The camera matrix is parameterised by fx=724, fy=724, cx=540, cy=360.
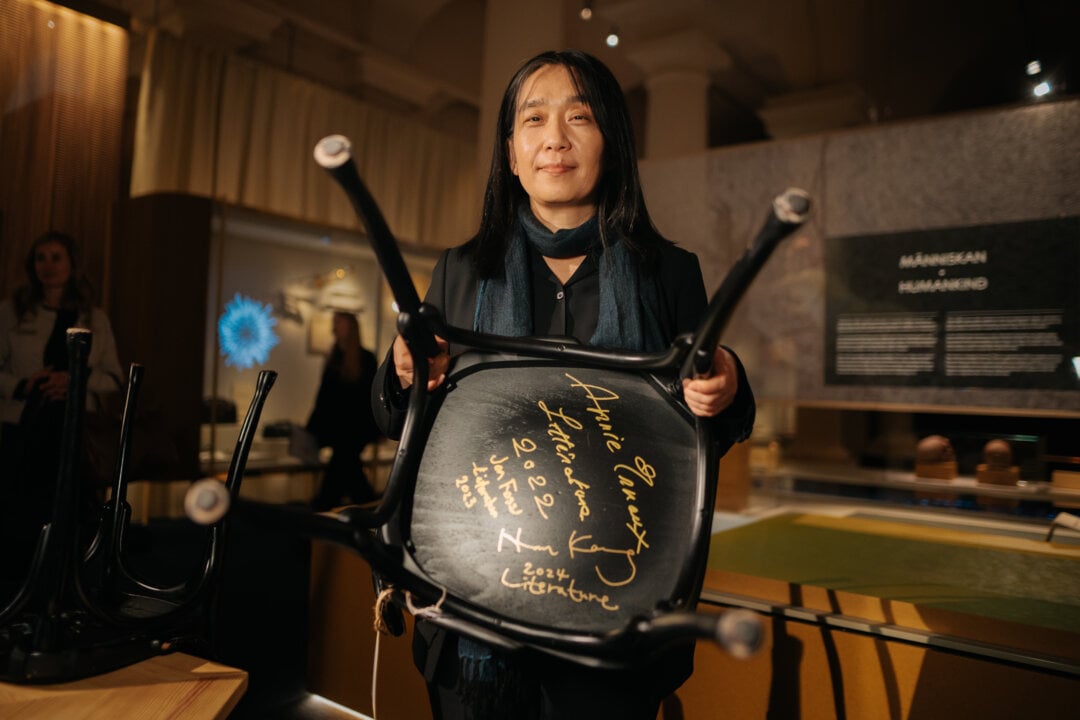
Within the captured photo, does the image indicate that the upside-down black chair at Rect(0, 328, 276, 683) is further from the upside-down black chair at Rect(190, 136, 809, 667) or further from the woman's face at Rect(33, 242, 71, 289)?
the woman's face at Rect(33, 242, 71, 289)

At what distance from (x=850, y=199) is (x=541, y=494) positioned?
→ 7.50ft

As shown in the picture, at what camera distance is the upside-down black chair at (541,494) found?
665mm

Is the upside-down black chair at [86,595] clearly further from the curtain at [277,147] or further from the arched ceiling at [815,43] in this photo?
the arched ceiling at [815,43]

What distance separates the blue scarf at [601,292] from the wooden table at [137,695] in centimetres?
54

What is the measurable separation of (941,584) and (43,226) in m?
2.67

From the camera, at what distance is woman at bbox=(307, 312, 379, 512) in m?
3.91

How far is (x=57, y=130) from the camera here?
7.61 feet

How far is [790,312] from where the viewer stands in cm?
273

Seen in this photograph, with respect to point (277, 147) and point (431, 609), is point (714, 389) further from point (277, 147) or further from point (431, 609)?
point (277, 147)

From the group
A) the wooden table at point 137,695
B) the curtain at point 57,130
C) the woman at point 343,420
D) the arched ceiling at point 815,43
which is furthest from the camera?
the woman at point 343,420

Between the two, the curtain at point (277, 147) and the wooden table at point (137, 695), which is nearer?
the wooden table at point (137, 695)

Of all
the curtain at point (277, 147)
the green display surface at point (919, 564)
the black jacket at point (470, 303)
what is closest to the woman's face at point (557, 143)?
the black jacket at point (470, 303)

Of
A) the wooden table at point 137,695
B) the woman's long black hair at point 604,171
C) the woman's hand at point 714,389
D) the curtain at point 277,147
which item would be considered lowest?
the wooden table at point 137,695

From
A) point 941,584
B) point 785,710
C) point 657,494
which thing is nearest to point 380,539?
point 657,494
